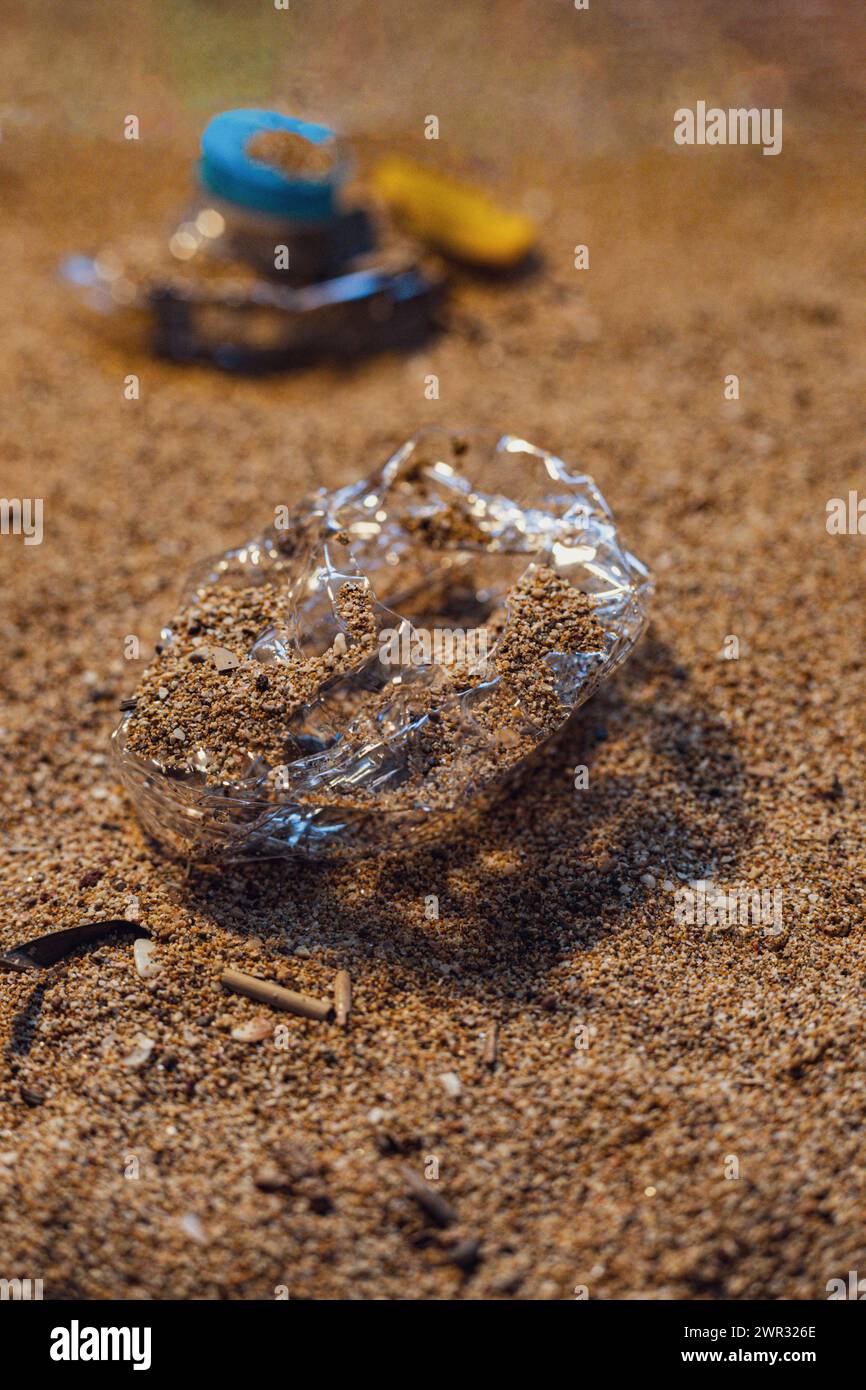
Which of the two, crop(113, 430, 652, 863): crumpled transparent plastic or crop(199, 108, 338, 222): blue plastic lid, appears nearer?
crop(113, 430, 652, 863): crumpled transparent plastic

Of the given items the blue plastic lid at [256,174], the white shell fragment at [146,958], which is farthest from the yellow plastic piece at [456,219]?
the white shell fragment at [146,958]

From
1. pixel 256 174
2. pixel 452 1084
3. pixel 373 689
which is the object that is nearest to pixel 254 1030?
pixel 452 1084

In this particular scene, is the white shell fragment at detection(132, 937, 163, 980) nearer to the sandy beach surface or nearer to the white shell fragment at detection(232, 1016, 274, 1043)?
the sandy beach surface

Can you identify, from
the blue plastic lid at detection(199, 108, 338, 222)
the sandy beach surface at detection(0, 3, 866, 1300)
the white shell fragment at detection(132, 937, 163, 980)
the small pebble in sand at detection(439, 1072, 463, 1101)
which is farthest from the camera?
the blue plastic lid at detection(199, 108, 338, 222)

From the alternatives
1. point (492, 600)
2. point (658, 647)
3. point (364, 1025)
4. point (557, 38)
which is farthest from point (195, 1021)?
point (557, 38)

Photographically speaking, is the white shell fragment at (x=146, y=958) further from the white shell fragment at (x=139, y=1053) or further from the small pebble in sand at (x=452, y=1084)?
the small pebble in sand at (x=452, y=1084)

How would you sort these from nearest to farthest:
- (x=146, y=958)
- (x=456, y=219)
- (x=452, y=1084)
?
(x=452, y=1084)
(x=146, y=958)
(x=456, y=219)

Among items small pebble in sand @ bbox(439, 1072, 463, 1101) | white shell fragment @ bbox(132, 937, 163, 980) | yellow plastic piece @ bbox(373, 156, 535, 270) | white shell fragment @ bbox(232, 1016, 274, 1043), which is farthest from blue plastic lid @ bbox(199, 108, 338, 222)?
small pebble in sand @ bbox(439, 1072, 463, 1101)

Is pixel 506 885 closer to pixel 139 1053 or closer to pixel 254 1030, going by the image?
pixel 254 1030
